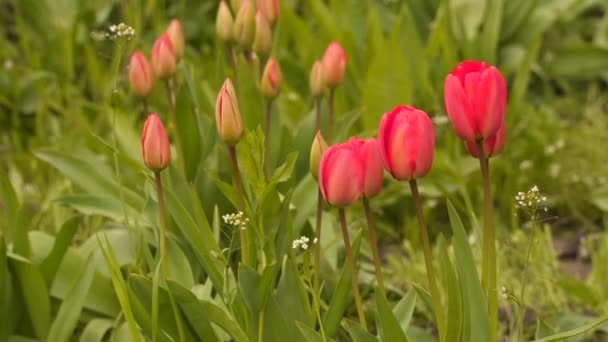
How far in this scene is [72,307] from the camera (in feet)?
7.03

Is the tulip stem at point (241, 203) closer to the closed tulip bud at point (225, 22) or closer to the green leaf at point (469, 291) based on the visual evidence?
the green leaf at point (469, 291)

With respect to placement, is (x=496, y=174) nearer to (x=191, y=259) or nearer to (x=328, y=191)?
(x=191, y=259)

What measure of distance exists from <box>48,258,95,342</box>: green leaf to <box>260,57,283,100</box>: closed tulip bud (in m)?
0.48

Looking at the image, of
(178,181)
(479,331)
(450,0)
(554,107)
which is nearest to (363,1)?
(450,0)

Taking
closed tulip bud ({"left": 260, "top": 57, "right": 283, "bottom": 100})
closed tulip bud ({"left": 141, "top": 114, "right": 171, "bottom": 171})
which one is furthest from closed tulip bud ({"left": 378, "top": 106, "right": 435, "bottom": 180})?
closed tulip bud ({"left": 260, "top": 57, "right": 283, "bottom": 100})

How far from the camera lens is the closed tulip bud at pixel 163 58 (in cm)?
216

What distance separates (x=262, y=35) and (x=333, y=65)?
0.16 meters

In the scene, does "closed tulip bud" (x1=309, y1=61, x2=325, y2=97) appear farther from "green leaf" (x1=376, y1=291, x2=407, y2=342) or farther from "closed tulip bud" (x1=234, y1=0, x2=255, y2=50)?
"green leaf" (x1=376, y1=291, x2=407, y2=342)

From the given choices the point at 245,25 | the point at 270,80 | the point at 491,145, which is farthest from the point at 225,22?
the point at 491,145

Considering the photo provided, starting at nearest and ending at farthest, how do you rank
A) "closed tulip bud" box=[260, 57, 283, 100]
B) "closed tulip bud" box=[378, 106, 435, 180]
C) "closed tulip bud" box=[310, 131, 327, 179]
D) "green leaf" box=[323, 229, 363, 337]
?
"closed tulip bud" box=[378, 106, 435, 180]
"closed tulip bud" box=[310, 131, 327, 179]
"green leaf" box=[323, 229, 363, 337]
"closed tulip bud" box=[260, 57, 283, 100]

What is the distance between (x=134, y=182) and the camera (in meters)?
2.66

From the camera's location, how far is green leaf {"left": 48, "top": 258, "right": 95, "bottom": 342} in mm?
2141

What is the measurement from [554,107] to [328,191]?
229cm

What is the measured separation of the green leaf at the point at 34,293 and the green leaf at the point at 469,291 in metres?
0.90
